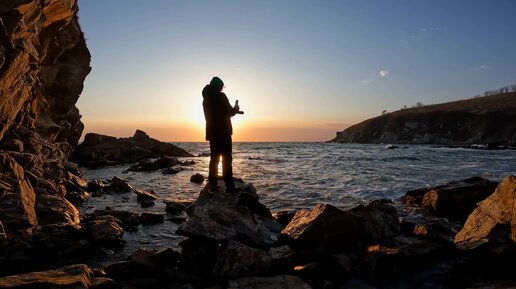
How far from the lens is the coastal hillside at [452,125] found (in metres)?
106

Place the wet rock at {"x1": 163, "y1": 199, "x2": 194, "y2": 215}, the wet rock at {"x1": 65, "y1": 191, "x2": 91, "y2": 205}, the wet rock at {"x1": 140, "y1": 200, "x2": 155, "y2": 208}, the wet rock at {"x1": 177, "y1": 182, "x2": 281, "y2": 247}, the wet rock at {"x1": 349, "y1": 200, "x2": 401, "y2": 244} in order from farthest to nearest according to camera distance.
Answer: the wet rock at {"x1": 65, "y1": 191, "x2": 91, "y2": 205} → the wet rock at {"x1": 140, "y1": 200, "x2": 155, "y2": 208} → the wet rock at {"x1": 163, "y1": 199, "x2": 194, "y2": 215} → the wet rock at {"x1": 349, "y1": 200, "x2": 401, "y2": 244} → the wet rock at {"x1": 177, "y1": 182, "x2": 281, "y2": 247}

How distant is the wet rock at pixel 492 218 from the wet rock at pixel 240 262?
4548mm

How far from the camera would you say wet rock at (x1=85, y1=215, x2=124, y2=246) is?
948cm

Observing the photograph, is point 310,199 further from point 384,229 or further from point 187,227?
point 187,227

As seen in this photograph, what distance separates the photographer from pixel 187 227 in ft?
25.7

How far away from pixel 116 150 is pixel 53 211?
43.5 metres

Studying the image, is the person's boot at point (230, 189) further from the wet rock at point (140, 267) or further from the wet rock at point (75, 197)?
the wet rock at point (75, 197)

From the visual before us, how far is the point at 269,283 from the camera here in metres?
6.12

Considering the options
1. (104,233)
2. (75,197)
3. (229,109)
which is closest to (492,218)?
(229,109)

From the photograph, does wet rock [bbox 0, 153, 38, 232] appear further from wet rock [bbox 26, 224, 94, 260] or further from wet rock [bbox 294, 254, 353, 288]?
wet rock [bbox 294, 254, 353, 288]

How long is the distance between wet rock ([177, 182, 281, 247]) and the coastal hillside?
104486mm

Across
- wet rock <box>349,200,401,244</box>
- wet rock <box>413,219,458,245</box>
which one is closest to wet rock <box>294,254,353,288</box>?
wet rock <box>349,200,401,244</box>

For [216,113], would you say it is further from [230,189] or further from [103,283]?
[103,283]

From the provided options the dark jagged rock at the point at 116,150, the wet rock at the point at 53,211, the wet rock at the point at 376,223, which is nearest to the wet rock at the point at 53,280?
the wet rock at the point at 53,211
